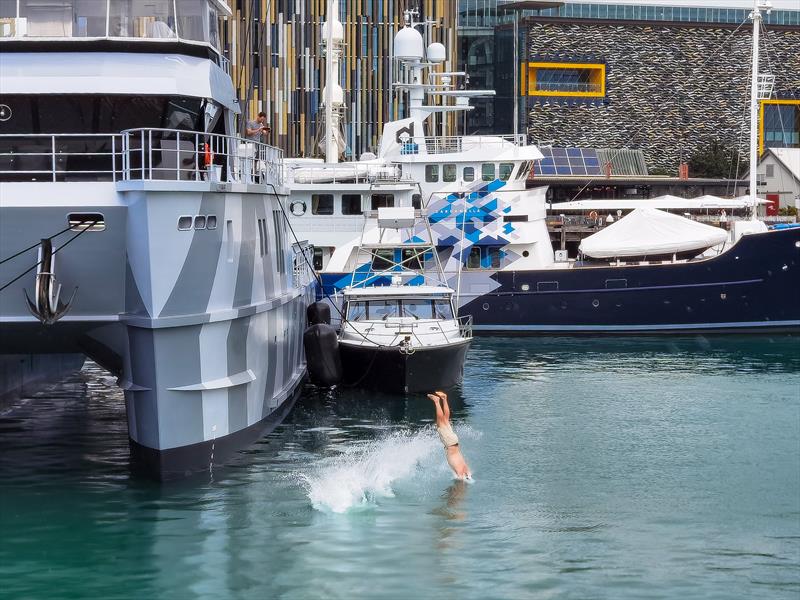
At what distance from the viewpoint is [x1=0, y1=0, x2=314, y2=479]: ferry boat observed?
16.6 meters

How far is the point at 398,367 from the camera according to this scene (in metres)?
24.9

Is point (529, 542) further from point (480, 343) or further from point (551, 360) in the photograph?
point (480, 343)

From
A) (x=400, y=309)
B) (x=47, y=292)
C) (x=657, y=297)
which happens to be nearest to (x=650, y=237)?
(x=657, y=297)

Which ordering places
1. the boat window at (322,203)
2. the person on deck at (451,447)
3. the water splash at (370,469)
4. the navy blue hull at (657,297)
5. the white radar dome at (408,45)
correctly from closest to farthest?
the water splash at (370,469), the person on deck at (451,447), the boat window at (322,203), the navy blue hull at (657,297), the white radar dome at (408,45)

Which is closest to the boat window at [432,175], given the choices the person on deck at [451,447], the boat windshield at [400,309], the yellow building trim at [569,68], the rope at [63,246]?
the boat windshield at [400,309]

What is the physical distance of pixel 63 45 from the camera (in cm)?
1802

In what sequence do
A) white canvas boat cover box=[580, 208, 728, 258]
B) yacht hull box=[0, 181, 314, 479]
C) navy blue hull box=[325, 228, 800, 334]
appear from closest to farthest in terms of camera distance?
1. yacht hull box=[0, 181, 314, 479]
2. navy blue hull box=[325, 228, 800, 334]
3. white canvas boat cover box=[580, 208, 728, 258]

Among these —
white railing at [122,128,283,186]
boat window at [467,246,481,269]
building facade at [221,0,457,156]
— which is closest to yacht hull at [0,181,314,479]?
white railing at [122,128,283,186]

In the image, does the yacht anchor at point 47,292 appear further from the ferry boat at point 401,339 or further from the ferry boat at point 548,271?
the ferry boat at point 548,271

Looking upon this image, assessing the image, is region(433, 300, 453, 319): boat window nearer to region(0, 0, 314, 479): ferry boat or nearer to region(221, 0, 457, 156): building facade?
region(0, 0, 314, 479): ferry boat

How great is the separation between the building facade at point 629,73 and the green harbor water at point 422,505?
52.1 meters

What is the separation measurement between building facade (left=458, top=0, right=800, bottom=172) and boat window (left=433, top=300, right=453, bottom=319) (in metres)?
49.7

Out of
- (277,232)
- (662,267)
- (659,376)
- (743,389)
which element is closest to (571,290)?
(662,267)

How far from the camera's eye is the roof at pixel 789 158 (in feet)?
230
